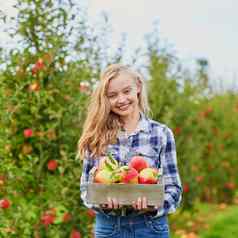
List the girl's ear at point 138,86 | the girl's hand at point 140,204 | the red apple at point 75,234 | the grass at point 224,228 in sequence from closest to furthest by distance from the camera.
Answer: the girl's hand at point 140,204, the girl's ear at point 138,86, the red apple at point 75,234, the grass at point 224,228

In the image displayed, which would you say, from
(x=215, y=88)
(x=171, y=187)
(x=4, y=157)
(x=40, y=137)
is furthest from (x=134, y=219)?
(x=215, y=88)

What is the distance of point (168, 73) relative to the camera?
787cm

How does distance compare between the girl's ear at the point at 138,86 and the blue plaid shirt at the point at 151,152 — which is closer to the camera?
the blue plaid shirt at the point at 151,152

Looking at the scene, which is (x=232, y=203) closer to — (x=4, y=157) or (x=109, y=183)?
(x=4, y=157)

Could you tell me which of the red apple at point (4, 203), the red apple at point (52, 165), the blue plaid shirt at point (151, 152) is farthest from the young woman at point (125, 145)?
the red apple at point (52, 165)

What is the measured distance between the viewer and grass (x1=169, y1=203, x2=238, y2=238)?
7.27 metres

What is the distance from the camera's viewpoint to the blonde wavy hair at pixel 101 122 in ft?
10.3

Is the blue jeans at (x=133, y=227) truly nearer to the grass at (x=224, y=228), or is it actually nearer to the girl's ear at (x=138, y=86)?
the girl's ear at (x=138, y=86)

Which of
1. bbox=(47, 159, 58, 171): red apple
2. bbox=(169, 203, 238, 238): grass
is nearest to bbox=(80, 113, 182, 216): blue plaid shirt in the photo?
bbox=(47, 159, 58, 171): red apple

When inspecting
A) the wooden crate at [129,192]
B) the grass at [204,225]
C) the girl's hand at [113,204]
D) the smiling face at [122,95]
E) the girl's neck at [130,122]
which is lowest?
the grass at [204,225]

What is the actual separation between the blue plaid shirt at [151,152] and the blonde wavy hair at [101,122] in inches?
1.4

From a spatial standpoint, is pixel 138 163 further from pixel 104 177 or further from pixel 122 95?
pixel 122 95

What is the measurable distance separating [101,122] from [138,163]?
348 millimetres

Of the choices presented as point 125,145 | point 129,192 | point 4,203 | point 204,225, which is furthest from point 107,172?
point 204,225
